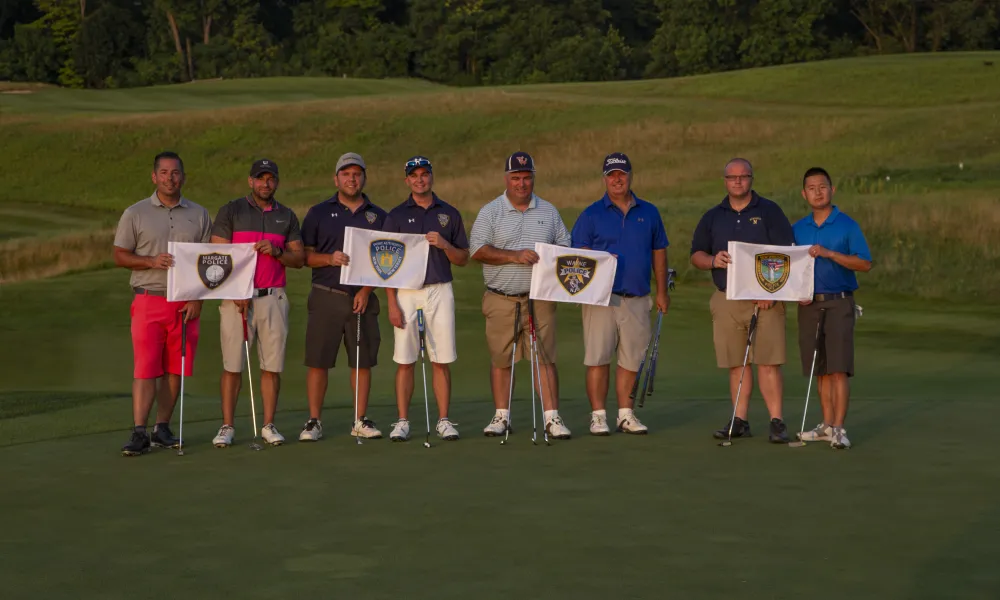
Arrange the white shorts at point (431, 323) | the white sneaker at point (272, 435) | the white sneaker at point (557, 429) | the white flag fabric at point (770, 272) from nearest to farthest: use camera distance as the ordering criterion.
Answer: the white flag fabric at point (770, 272) < the white sneaker at point (272, 435) < the white sneaker at point (557, 429) < the white shorts at point (431, 323)

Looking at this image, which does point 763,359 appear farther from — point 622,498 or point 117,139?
point 117,139

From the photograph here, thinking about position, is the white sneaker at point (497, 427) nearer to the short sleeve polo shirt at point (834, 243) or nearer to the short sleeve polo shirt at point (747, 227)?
the short sleeve polo shirt at point (747, 227)

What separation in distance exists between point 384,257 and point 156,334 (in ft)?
5.80

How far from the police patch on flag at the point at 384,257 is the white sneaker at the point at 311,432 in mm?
1204

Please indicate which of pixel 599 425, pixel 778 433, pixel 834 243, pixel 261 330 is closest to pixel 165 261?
pixel 261 330

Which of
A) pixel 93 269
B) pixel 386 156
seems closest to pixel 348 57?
pixel 386 156

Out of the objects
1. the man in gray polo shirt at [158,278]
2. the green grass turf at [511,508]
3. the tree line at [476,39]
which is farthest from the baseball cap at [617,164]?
the tree line at [476,39]

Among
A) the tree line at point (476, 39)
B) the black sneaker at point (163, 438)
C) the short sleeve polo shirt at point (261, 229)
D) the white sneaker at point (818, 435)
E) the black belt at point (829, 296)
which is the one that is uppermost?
the tree line at point (476, 39)

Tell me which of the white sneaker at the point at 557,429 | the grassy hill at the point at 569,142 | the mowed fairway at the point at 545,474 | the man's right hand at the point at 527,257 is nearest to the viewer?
the mowed fairway at the point at 545,474

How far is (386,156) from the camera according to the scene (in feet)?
148

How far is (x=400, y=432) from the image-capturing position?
37.3 ft

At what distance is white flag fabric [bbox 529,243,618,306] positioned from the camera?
451 inches

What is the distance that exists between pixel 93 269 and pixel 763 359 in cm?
1593

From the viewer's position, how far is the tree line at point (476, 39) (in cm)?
8562
